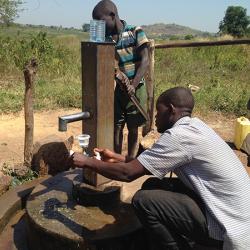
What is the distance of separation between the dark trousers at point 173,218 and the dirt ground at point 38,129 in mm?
2379

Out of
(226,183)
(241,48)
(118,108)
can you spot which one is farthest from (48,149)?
(241,48)

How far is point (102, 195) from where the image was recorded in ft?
8.68

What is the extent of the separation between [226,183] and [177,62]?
9754mm

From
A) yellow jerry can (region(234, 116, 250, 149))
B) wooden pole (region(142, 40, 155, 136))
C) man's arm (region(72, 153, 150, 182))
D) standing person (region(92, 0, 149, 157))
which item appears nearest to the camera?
A: man's arm (region(72, 153, 150, 182))

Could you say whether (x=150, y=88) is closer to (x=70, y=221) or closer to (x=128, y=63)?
(x=128, y=63)

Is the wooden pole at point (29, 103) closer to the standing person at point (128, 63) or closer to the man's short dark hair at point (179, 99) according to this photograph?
the standing person at point (128, 63)

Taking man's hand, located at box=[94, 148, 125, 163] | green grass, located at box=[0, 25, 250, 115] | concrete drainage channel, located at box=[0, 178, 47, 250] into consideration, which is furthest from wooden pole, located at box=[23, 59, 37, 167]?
green grass, located at box=[0, 25, 250, 115]

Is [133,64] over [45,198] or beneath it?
over

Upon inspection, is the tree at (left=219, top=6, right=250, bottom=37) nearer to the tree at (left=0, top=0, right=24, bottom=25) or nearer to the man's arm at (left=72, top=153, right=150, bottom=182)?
the tree at (left=0, top=0, right=24, bottom=25)

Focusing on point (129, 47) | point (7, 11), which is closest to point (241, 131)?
point (129, 47)

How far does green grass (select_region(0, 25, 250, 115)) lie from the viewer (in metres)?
6.74

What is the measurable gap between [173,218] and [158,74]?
313 inches

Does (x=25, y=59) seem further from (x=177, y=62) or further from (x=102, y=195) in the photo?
(x=102, y=195)

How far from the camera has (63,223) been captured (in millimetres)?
2471
